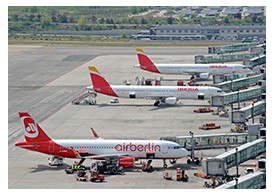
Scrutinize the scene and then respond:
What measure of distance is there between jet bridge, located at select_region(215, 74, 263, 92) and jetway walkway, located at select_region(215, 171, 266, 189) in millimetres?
54095

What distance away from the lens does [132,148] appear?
8294 centimetres

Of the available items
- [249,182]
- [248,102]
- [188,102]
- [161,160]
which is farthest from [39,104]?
[249,182]

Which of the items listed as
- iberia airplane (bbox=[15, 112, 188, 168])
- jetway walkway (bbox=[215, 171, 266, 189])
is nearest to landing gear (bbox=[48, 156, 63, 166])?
iberia airplane (bbox=[15, 112, 188, 168])

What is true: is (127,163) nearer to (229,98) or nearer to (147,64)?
(229,98)

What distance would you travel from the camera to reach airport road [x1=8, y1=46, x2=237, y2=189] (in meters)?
79.3

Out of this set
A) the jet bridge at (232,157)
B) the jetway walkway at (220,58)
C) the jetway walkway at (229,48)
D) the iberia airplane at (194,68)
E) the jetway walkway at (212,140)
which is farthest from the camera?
the jetway walkway at (229,48)

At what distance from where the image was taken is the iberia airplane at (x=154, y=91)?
119 m

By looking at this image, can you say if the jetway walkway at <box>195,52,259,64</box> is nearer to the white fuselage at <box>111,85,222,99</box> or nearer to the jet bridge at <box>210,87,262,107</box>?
the white fuselage at <box>111,85,222,99</box>

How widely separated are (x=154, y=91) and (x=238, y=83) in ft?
47.6

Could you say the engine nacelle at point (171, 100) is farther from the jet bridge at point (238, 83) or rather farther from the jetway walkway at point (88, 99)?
the jetway walkway at point (88, 99)

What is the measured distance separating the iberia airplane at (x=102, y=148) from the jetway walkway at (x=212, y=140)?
1.64 meters

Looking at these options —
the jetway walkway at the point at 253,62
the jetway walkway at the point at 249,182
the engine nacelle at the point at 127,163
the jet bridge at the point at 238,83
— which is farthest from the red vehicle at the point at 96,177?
the jetway walkway at the point at 253,62

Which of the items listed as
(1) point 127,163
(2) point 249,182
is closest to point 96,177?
(1) point 127,163

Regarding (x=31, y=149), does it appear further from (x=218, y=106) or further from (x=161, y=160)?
(x=218, y=106)
